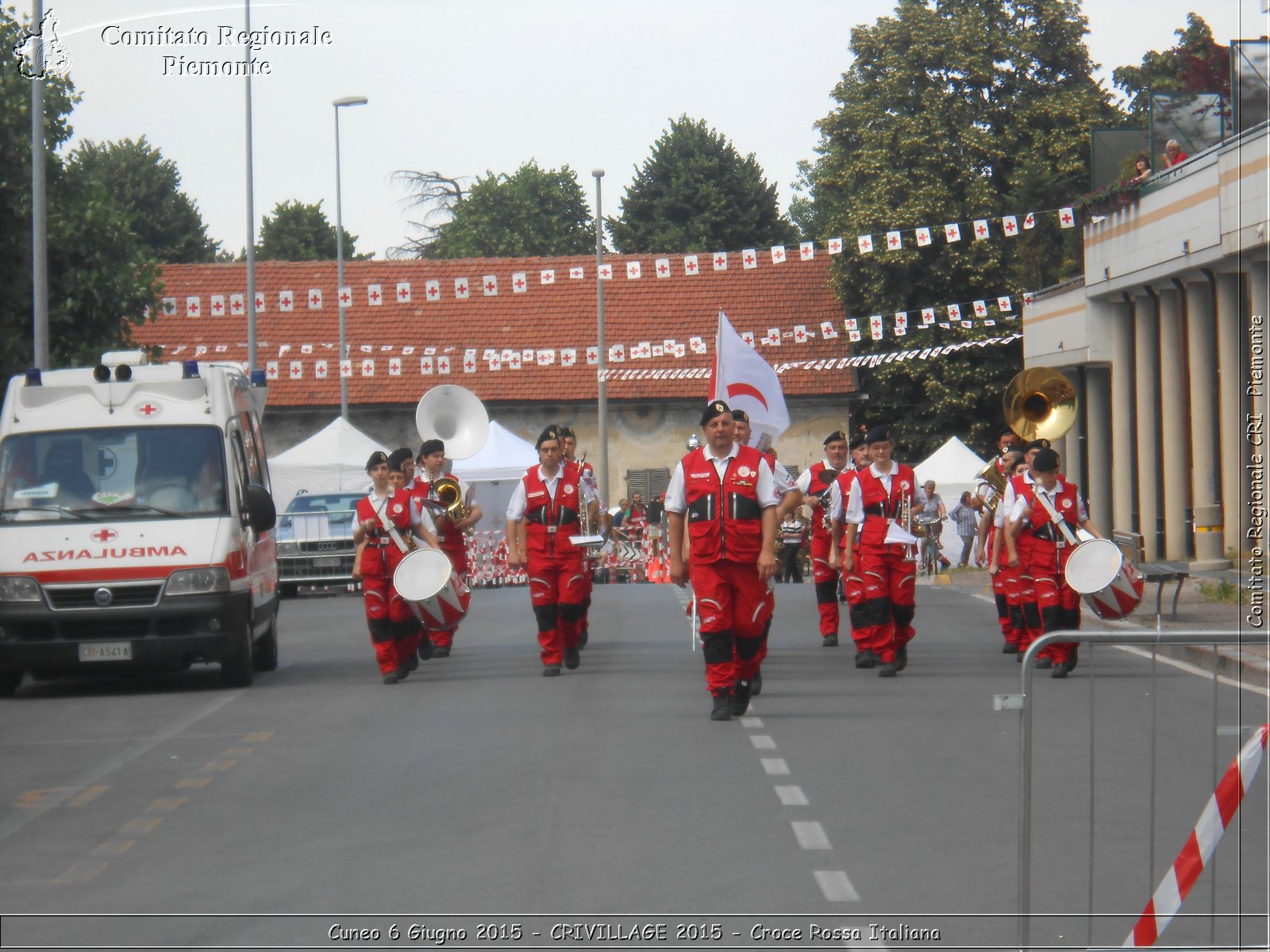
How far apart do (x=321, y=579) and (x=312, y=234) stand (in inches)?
1828

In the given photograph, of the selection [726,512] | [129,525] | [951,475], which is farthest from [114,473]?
[951,475]

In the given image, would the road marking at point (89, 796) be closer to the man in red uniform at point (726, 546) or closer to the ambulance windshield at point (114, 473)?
the man in red uniform at point (726, 546)

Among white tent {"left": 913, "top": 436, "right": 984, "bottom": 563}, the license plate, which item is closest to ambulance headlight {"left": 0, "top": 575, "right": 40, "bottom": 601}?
the license plate

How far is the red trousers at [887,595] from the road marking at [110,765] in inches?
202

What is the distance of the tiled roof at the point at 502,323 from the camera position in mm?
49250

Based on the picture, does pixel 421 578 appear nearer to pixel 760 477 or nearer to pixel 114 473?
pixel 114 473

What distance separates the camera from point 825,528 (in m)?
17.6

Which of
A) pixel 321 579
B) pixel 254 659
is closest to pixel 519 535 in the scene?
pixel 254 659

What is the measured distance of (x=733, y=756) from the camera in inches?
403

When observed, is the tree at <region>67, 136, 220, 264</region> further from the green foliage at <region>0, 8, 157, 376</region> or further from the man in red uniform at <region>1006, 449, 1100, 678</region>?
the man in red uniform at <region>1006, 449, 1100, 678</region>

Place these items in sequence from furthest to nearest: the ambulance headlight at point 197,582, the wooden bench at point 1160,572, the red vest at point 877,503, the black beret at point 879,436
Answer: the wooden bench at point 1160,572 → the black beret at point 879,436 → the red vest at point 877,503 → the ambulance headlight at point 197,582

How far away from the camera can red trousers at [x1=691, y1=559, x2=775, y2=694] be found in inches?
458

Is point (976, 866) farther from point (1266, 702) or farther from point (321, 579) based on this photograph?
point (321, 579)

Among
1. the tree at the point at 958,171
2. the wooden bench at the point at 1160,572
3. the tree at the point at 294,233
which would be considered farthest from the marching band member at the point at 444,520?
the tree at the point at 294,233
